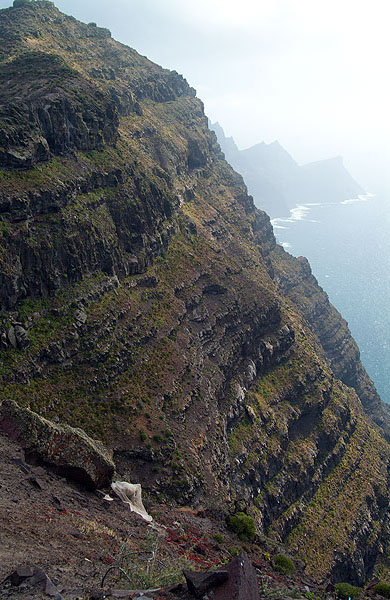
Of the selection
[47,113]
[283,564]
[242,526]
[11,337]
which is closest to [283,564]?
[283,564]

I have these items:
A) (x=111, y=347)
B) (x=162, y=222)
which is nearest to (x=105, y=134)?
(x=162, y=222)

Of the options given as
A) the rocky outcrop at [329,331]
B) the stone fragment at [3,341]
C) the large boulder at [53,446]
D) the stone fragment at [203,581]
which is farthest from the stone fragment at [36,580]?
the rocky outcrop at [329,331]

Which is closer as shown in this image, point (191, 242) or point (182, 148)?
point (191, 242)

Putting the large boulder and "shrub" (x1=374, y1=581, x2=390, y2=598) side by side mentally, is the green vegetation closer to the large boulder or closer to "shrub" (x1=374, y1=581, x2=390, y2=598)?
"shrub" (x1=374, y1=581, x2=390, y2=598)

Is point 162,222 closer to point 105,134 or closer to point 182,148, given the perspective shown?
point 105,134

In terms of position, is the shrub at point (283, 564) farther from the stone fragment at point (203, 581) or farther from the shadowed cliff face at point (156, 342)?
the stone fragment at point (203, 581)

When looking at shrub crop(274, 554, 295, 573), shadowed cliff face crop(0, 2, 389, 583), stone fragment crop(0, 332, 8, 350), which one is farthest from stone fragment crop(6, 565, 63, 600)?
stone fragment crop(0, 332, 8, 350)
